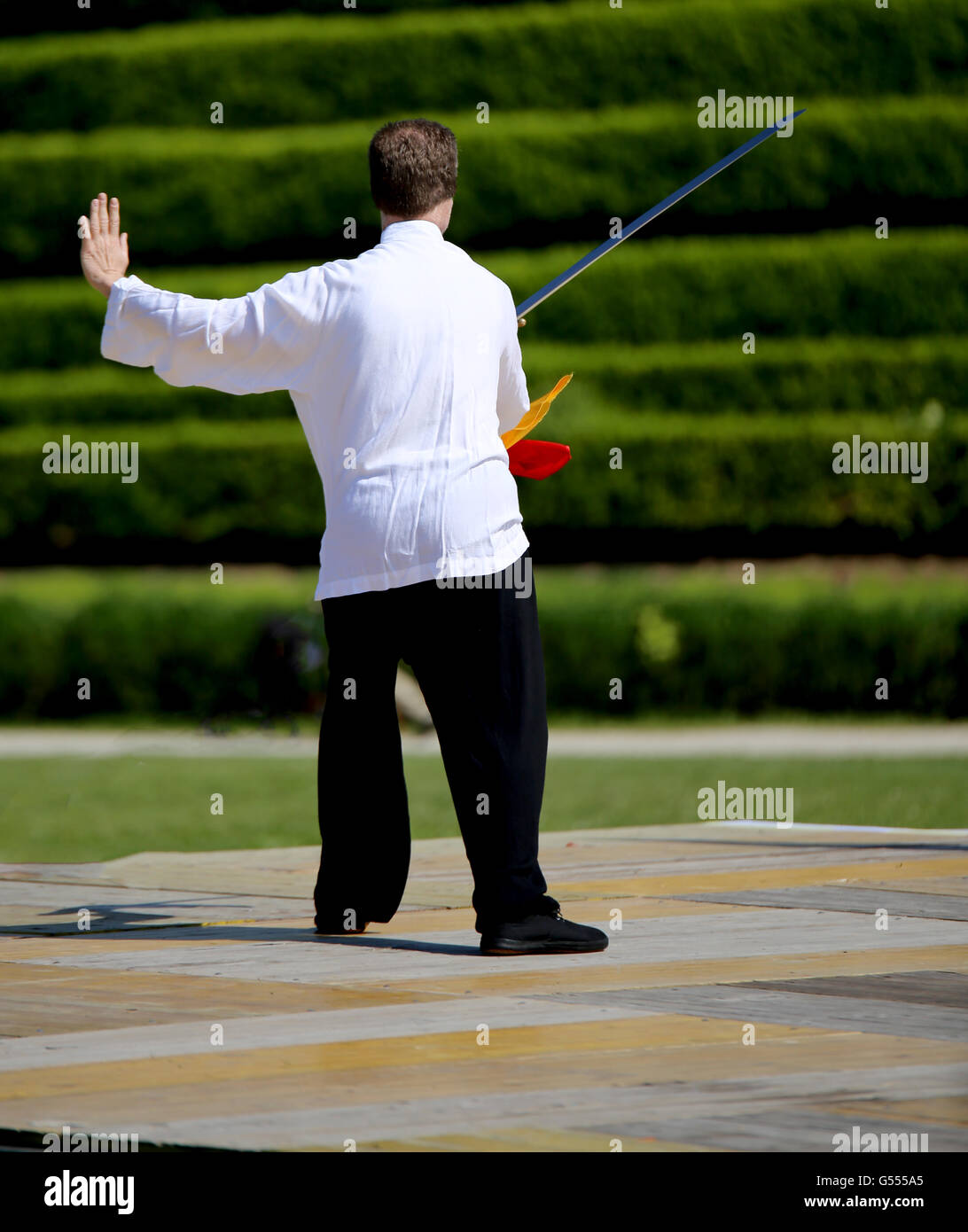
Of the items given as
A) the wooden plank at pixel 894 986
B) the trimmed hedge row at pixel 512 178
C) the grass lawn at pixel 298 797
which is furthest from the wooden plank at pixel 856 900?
the trimmed hedge row at pixel 512 178

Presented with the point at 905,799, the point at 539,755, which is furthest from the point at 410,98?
the point at 539,755

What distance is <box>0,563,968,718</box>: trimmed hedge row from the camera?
63.5ft

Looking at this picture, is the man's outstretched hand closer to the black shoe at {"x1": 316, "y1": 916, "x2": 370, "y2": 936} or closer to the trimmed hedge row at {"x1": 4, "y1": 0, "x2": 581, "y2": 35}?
the black shoe at {"x1": 316, "y1": 916, "x2": 370, "y2": 936}

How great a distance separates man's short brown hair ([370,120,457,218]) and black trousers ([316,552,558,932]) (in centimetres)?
95

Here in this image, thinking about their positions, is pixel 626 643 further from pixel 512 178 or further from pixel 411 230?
pixel 411 230

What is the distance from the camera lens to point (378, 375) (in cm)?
513

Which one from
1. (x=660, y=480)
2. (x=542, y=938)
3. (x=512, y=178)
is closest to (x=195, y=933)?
(x=542, y=938)

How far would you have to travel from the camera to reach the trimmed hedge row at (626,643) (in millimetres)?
19344

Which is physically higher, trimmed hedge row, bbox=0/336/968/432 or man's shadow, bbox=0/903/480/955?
trimmed hedge row, bbox=0/336/968/432

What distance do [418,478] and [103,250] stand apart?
0.96 meters

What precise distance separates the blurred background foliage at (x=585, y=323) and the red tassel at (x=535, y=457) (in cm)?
1396

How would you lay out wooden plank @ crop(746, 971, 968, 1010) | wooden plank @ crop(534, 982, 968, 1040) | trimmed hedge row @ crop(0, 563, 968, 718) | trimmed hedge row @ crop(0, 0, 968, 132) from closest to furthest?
1. wooden plank @ crop(534, 982, 968, 1040)
2. wooden plank @ crop(746, 971, 968, 1010)
3. trimmed hedge row @ crop(0, 563, 968, 718)
4. trimmed hedge row @ crop(0, 0, 968, 132)

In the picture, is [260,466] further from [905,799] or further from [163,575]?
[905,799]

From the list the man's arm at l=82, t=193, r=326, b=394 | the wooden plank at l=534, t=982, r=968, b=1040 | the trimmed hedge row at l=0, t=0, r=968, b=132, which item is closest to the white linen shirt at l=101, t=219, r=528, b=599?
the man's arm at l=82, t=193, r=326, b=394
